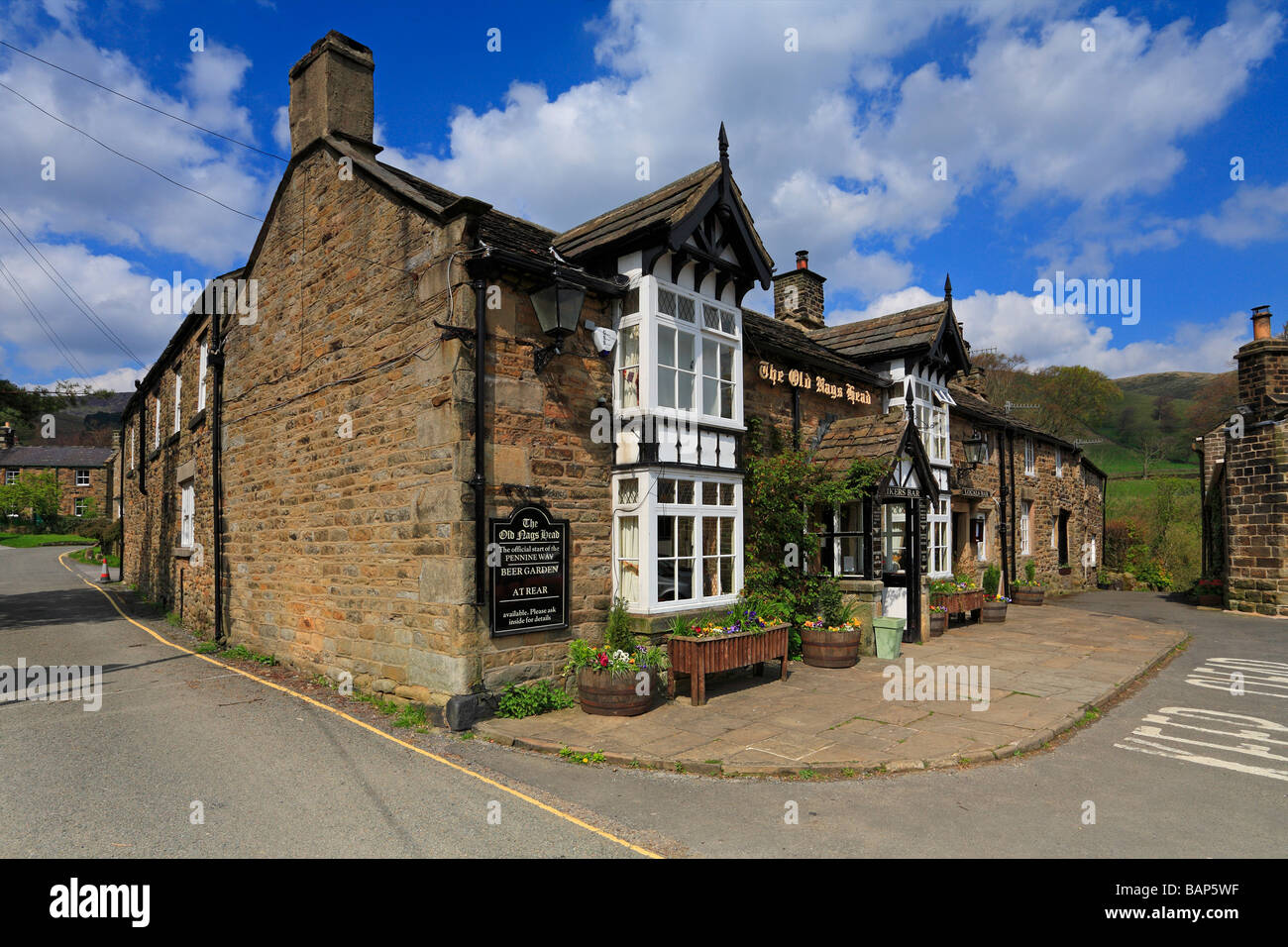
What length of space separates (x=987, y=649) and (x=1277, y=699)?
3.79 metres

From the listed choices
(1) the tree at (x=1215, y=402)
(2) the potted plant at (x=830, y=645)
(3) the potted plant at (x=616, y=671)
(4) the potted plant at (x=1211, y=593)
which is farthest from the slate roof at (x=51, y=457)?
(1) the tree at (x=1215, y=402)

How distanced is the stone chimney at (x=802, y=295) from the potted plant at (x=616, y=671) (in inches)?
483

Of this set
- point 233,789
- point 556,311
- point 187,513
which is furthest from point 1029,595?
point 187,513

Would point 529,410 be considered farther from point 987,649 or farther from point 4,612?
point 4,612

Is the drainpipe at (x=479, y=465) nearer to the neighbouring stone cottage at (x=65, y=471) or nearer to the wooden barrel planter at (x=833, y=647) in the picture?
the wooden barrel planter at (x=833, y=647)

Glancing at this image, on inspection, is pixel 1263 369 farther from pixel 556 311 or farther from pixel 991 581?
pixel 556 311

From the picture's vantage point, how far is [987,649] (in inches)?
474

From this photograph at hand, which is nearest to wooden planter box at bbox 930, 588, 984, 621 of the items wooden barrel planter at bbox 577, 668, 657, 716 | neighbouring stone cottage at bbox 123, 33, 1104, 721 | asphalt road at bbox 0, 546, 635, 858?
neighbouring stone cottage at bbox 123, 33, 1104, 721

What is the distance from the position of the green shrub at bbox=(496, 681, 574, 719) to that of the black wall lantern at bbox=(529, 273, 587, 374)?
3.62 meters

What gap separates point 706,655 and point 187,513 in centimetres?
1341

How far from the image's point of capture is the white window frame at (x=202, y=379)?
14.9 meters

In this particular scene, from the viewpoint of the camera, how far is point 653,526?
8.73 m

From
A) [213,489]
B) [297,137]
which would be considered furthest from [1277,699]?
[213,489]

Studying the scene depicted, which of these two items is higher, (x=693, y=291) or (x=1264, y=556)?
(x=693, y=291)
